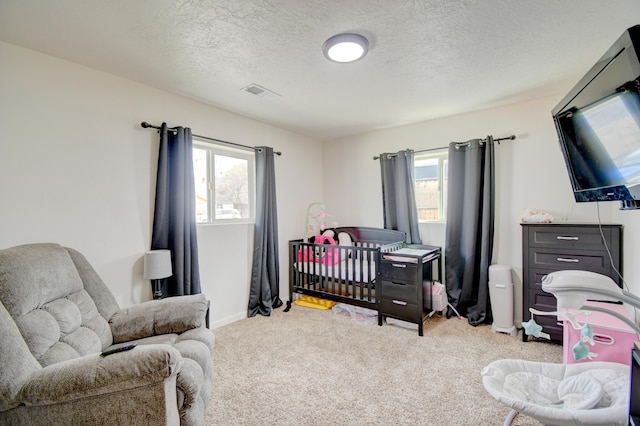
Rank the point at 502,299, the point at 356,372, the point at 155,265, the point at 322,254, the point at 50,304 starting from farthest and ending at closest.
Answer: the point at 322,254, the point at 502,299, the point at 155,265, the point at 356,372, the point at 50,304

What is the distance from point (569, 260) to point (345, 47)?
2575 mm

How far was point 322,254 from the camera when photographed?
3.43m

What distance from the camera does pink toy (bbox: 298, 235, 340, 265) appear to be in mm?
3357

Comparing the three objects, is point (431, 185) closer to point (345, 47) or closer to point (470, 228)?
point (470, 228)

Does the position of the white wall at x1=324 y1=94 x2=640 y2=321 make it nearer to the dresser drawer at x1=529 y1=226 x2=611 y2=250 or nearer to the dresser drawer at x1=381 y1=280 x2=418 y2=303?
the dresser drawer at x1=529 y1=226 x2=611 y2=250

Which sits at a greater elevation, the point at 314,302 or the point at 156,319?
the point at 156,319

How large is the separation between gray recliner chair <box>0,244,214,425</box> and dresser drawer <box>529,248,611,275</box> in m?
2.84

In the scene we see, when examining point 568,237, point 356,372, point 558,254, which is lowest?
point 356,372

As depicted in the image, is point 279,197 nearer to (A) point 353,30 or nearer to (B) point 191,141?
(B) point 191,141

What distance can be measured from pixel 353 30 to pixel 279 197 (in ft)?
7.59

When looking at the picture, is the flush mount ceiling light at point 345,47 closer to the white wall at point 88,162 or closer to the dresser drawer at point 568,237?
the white wall at point 88,162

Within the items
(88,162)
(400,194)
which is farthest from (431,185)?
(88,162)

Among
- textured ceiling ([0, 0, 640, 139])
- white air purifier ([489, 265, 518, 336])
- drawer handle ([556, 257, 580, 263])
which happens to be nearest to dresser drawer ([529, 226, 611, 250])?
drawer handle ([556, 257, 580, 263])

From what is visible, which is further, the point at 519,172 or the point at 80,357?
the point at 519,172
